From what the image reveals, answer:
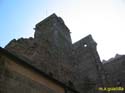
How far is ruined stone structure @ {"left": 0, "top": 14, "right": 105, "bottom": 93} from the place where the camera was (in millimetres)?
16250

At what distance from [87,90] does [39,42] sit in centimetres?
859

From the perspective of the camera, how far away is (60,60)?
1789 centimetres

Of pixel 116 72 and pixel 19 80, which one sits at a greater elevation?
pixel 116 72

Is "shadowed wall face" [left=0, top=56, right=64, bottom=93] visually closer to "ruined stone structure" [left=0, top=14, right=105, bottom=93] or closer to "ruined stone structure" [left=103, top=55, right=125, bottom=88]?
"ruined stone structure" [left=0, top=14, right=105, bottom=93]

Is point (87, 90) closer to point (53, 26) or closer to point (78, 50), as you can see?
point (78, 50)

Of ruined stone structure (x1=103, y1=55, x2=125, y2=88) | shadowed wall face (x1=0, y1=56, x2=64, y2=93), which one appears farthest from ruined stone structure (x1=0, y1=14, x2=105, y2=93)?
shadowed wall face (x1=0, y1=56, x2=64, y2=93)

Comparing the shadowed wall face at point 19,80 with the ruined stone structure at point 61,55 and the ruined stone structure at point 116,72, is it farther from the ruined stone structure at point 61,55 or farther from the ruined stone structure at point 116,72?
the ruined stone structure at point 116,72

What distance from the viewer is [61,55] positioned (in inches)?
731

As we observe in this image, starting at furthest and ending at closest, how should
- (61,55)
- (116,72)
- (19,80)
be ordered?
(116,72), (61,55), (19,80)

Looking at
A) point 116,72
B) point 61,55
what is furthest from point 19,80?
point 116,72

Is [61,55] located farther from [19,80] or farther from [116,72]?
[19,80]

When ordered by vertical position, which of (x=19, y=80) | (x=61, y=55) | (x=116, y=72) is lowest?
(x=19, y=80)

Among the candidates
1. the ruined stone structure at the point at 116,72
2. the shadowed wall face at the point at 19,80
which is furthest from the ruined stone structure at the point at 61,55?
the shadowed wall face at the point at 19,80

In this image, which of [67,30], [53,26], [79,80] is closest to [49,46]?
[53,26]
